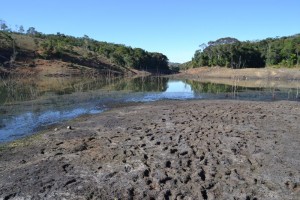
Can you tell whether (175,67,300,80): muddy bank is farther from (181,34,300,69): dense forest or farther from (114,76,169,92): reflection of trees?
(114,76,169,92): reflection of trees

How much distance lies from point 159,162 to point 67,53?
391 feet

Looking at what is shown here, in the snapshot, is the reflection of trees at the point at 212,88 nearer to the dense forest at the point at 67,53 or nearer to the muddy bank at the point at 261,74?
the muddy bank at the point at 261,74

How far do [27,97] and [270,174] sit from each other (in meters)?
34.1

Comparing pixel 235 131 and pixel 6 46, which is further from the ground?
pixel 6 46

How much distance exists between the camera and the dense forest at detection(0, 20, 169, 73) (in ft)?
359

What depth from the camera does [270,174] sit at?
11.9 meters

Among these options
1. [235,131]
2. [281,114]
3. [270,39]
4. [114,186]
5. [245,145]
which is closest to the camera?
[114,186]

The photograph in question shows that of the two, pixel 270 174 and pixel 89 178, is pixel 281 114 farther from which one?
pixel 89 178

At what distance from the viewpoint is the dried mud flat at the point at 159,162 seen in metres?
10.5

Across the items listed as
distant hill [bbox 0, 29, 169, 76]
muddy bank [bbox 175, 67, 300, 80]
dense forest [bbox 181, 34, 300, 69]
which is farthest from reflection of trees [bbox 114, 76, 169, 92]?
dense forest [bbox 181, 34, 300, 69]

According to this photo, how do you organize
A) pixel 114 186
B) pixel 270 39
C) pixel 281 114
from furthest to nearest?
pixel 270 39
pixel 281 114
pixel 114 186

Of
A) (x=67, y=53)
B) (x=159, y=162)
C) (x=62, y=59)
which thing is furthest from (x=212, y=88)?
(x=67, y=53)

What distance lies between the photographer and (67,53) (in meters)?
127

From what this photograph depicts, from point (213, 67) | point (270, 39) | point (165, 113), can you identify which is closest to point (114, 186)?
point (165, 113)
